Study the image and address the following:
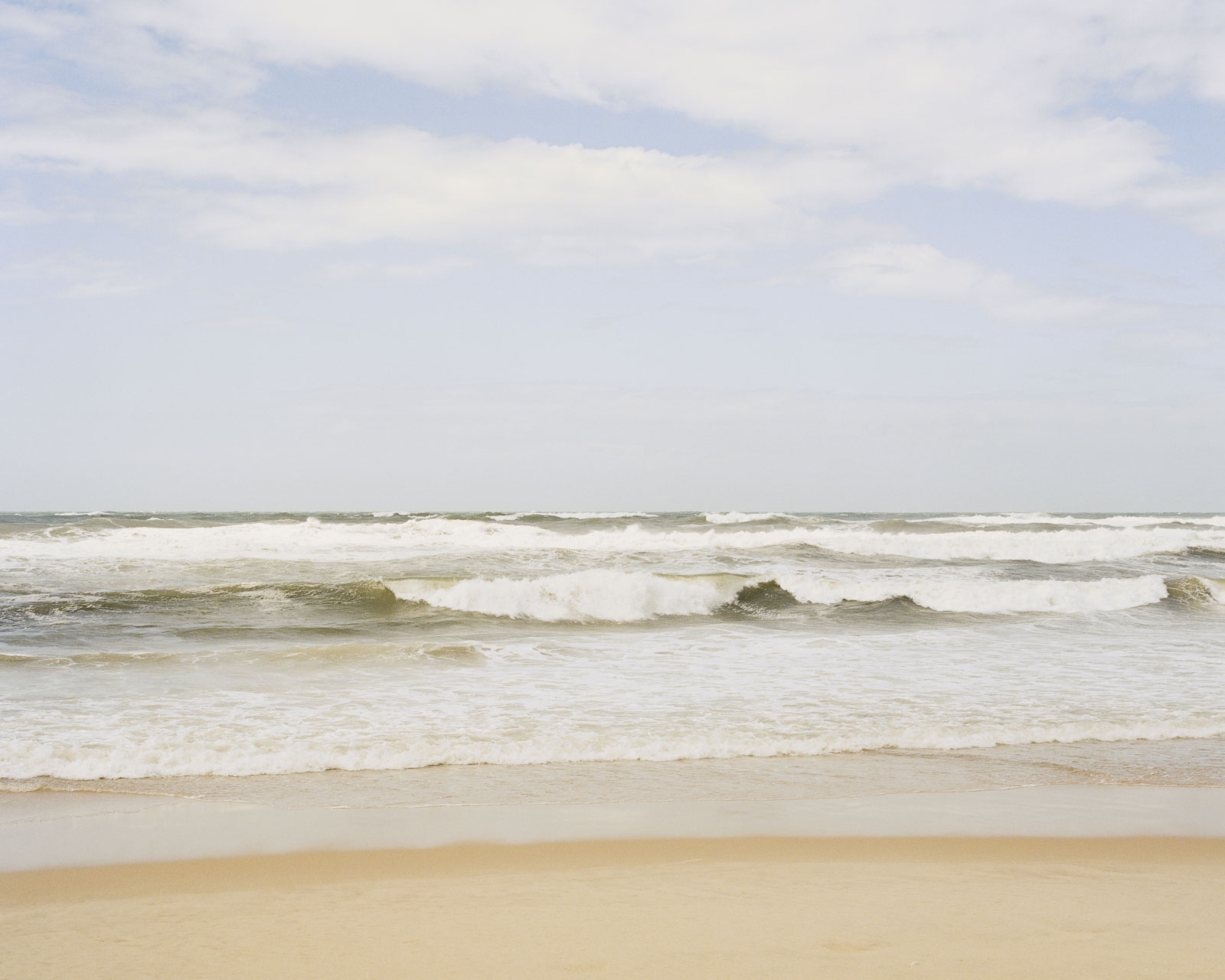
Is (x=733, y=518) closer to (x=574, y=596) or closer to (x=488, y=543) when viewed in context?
(x=488, y=543)

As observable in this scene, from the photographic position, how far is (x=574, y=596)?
46.9 feet

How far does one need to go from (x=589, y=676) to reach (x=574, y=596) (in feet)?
18.9

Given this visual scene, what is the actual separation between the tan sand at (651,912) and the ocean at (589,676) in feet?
3.42

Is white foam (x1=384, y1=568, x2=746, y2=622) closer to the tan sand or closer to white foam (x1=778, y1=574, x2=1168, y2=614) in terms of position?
white foam (x1=778, y1=574, x2=1168, y2=614)

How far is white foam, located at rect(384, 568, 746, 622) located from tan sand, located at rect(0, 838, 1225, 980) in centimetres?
905

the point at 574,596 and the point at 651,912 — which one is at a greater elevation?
the point at 574,596

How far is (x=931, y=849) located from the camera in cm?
426

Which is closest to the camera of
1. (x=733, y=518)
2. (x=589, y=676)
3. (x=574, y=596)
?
(x=589, y=676)

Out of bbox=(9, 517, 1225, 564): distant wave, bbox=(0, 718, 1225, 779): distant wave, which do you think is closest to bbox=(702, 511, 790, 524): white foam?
bbox=(9, 517, 1225, 564): distant wave

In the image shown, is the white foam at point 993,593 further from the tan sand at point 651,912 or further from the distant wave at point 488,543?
the tan sand at point 651,912

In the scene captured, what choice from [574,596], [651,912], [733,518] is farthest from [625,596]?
[733,518]

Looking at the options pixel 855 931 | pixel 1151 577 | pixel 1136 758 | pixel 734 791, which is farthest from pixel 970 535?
pixel 855 931

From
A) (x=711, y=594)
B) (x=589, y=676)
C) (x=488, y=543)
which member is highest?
(x=488, y=543)

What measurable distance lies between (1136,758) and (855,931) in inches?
147
